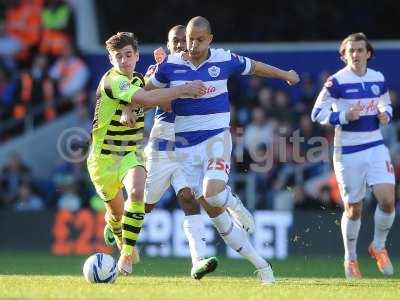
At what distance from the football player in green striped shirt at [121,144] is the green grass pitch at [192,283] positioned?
59 cm

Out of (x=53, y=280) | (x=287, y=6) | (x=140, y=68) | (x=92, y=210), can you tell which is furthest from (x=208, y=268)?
(x=287, y=6)

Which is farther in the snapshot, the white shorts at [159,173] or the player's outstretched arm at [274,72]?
the white shorts at [159,173]

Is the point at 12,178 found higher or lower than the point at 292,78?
lower

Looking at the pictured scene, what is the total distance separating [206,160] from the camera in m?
11.2

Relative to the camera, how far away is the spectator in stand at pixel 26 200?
18453 millimetres

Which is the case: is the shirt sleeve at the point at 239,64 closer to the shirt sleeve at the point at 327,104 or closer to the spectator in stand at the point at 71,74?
the shirt sleeve at the point at 327,104

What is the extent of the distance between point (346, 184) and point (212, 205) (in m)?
2.24

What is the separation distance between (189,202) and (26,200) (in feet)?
24.9

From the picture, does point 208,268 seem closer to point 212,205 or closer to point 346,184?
point 212,205

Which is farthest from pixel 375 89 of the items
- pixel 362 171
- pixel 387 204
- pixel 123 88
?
pixel 123 88

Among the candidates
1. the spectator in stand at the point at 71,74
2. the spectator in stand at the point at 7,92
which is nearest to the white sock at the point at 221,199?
the spectator in stand at the point at 71,74

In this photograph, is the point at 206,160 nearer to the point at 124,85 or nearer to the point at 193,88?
the point at 193,88

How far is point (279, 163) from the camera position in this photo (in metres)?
17.5

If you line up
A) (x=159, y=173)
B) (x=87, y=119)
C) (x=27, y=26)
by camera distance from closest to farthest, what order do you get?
(x=159, y=173), (x=87, y=119), (x=27, y=26)
